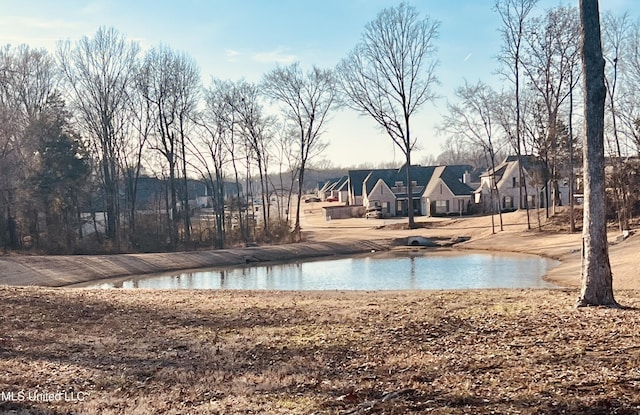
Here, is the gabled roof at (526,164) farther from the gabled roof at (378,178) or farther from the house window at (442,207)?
the gabled roof at (378,178)

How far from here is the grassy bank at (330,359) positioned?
15.2 feet

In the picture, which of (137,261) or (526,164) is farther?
(526,164)

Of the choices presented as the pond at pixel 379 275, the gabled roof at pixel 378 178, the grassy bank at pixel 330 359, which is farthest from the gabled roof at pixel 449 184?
the grassy bank at pixel 330 359

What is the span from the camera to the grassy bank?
4.62 m

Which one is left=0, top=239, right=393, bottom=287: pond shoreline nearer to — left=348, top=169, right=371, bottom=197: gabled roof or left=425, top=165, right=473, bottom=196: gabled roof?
left=425, top=165, right=473, bottom=196: gabled roof

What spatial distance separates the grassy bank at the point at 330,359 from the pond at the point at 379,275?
9.69 metres

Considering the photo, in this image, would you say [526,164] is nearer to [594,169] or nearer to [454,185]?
[454,185]

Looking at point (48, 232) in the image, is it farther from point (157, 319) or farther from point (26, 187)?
point (157, 319)

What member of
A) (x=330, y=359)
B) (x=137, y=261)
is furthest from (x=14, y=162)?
(x=330, y=359)

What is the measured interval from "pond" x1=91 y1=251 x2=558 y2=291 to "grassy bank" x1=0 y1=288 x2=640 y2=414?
9686 mm

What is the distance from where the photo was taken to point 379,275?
2300 cm

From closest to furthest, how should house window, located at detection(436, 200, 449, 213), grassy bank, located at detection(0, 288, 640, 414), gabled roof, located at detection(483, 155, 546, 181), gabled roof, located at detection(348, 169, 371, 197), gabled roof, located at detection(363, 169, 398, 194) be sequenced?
1. grassy bank, located at detection(0, 288, 640, 414)
2. gabled roof, located at detection(483, 155, 546, 181)
3. house window, located at detection(436, 200, 449, 213)
4. gabled roof, located at detection(363, 169, 398, 194)
5. gabled roof, located at detection(348, 169, 371, 197)

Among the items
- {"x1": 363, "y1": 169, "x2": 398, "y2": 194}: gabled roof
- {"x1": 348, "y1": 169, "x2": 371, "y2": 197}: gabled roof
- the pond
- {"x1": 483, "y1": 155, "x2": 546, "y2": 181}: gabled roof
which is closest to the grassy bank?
the pond

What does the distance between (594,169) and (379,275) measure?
15.1 m
